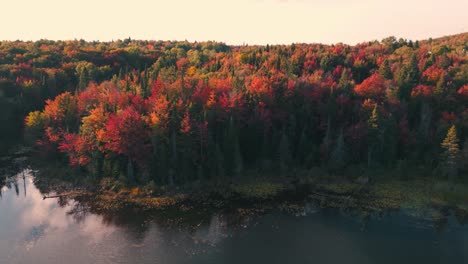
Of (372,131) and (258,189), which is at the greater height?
(372,131)

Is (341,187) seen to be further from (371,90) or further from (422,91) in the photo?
(422,91)

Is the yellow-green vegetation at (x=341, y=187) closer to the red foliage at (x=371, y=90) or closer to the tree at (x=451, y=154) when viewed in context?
the tree at (x=451, y=154)

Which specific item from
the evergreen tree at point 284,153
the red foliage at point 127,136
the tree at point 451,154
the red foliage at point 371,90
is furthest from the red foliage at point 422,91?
the red foliage at point 127,136

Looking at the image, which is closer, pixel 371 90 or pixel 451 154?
pixel 451 154

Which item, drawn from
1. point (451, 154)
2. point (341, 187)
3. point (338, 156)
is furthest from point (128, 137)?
point (451, 154)

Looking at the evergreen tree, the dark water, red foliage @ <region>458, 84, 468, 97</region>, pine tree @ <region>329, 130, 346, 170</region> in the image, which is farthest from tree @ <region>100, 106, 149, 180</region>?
red foliage @ <region>458, 84, 468, 97</region>

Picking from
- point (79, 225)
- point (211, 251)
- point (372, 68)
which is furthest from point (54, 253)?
point (372, 68)

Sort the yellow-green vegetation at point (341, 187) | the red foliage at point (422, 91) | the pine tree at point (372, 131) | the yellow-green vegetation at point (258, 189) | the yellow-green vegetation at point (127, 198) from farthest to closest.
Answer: the red foliage at point (422, 91)
the pine tree at point (372, 131)
the yellow-green vegetation at point (341, 187)
the yellow-green vegetation at point (258, 189)
the yellow-green vegetation at point (127, 198)

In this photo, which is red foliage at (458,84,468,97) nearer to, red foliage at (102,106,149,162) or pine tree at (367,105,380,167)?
pine tree at (367,105,380,167)
